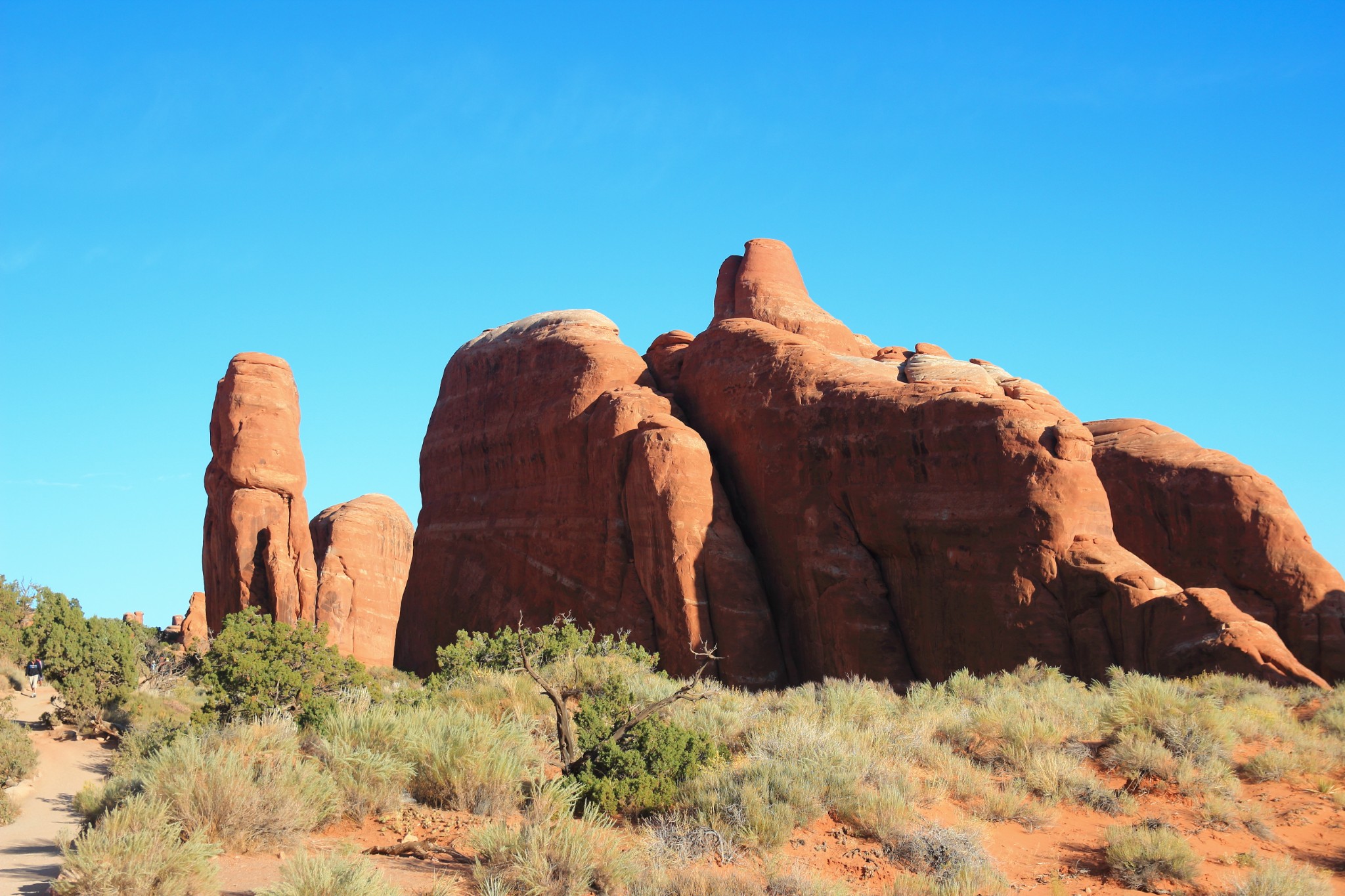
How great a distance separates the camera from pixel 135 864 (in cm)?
743

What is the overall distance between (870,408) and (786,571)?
4.99 meters

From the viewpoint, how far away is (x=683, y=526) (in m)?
27.3

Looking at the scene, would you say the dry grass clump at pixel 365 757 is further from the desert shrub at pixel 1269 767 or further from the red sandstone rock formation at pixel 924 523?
the red sandstone rock formation at pixel 924 523

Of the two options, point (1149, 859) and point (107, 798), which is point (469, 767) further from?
point (1149, 859)

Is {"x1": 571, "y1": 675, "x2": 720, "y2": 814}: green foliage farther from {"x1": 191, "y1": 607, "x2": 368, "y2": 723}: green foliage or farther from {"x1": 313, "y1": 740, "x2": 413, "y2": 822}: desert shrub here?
{"x1": 191, "y1": 607, "x2": 368, "y2": 723}: green foliage

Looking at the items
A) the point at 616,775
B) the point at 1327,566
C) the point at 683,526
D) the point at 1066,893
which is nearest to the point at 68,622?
the point at 683,526

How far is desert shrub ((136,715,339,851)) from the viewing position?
8773 mm

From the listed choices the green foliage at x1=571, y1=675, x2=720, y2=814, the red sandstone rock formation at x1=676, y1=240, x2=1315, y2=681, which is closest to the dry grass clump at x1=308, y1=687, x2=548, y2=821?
the green foliage at x1=571, y1=675, x2=720, y2=814

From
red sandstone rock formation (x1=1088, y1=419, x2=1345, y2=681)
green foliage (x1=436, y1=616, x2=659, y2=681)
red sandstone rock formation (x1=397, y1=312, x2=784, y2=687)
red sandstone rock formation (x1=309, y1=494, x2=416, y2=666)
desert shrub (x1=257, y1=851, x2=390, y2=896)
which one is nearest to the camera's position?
desert shrub (x1=257, y1=851, x2=390, y2=896)

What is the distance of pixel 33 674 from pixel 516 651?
1996 cm

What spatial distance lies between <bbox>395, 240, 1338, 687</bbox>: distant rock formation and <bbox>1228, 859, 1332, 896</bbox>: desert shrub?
10387 millimetres

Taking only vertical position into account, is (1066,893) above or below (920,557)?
below

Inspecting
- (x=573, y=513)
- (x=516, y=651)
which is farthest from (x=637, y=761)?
(x=573, y=513)

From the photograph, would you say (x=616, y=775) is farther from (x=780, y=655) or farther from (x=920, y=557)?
(x=780, y=655)
